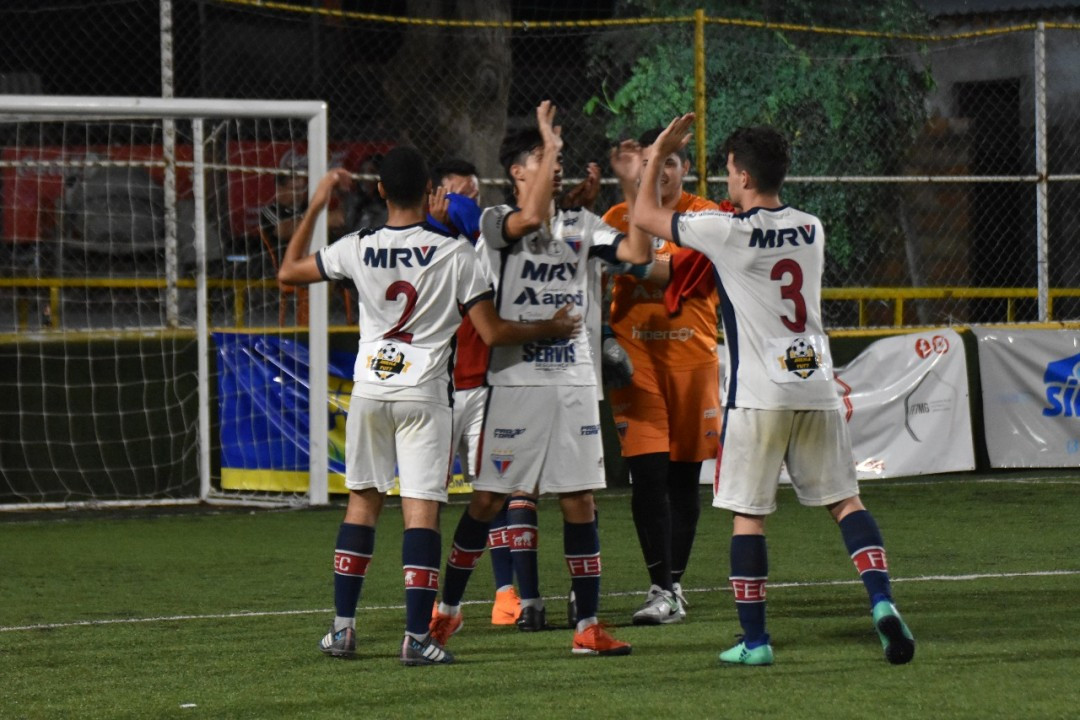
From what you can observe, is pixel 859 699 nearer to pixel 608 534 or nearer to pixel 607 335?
pixel 607 335

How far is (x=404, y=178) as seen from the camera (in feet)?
19.0

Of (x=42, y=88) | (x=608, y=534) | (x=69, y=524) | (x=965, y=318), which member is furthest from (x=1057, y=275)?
(x=42, y=88)

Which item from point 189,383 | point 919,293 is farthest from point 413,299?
point 919,293

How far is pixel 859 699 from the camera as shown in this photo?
16.0 feet

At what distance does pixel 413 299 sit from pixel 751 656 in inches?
66.6

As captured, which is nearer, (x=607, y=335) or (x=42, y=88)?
(x=607, y=335)

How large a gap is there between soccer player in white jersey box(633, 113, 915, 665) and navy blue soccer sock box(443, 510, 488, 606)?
3.34 feet

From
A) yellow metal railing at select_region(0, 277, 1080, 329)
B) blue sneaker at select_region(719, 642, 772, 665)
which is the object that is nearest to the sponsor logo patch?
blue sneaker at select_region(719, 642, 772, 665)

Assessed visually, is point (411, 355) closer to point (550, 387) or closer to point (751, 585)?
point (550, 387)

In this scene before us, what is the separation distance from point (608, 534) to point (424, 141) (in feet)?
26.4

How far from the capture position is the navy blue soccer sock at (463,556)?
615 cm

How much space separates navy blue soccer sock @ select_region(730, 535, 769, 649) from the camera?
5.47 metres

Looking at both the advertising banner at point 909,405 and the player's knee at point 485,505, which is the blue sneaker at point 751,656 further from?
the advertising banner at point 909,405

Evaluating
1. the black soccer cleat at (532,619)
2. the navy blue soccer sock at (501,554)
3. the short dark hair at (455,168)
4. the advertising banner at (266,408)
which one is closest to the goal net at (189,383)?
the advertising banner at (266,408)
